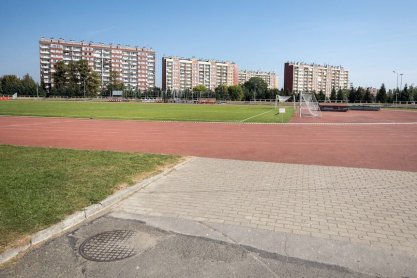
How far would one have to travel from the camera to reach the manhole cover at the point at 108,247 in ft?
14.0

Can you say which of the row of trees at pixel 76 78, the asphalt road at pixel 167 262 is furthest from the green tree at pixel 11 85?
the asphalt road at pixel 167 262

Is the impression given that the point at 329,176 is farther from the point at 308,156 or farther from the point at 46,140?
the point at 46,140

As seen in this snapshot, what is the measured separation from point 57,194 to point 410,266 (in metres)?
5.55

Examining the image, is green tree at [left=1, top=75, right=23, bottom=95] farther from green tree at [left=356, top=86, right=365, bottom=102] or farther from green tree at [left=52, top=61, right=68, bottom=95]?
green tree at [left=356, top=86, right=365, bottom=102]

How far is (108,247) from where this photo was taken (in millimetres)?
4543

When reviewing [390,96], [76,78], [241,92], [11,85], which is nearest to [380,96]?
[390,96]

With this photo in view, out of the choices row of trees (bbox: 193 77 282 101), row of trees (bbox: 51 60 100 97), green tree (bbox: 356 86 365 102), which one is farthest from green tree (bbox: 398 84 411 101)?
row of trees (bbox: 51 60 100 97)

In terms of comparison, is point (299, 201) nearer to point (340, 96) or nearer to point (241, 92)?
point (340, 96)

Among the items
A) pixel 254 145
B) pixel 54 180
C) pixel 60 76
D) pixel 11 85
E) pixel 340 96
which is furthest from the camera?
pixel 11 85

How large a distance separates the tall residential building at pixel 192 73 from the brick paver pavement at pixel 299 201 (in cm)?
17407

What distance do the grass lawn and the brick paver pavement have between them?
2.39 feet

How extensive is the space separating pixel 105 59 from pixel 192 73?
154 feet

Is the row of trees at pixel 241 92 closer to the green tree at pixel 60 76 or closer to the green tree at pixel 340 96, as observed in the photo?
the green tree at pixel 340 96

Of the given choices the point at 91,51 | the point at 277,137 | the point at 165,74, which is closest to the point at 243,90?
the point at 165,74
